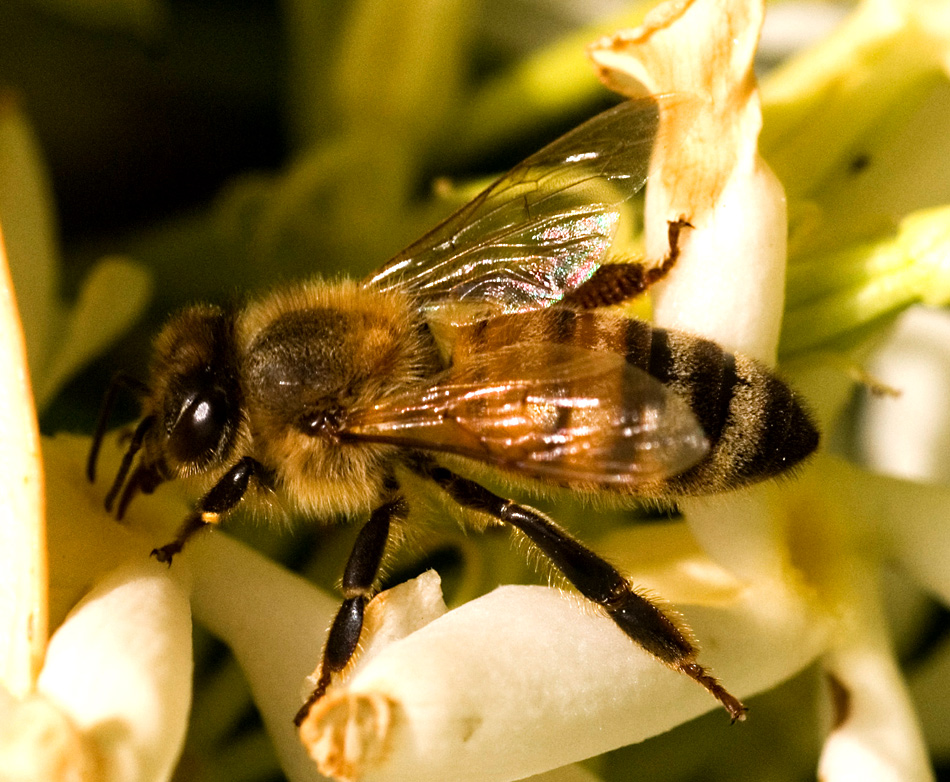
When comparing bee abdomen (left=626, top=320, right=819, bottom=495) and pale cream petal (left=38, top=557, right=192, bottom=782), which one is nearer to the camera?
pale cream petal (left=38, top=557, right=192, bottom=782)

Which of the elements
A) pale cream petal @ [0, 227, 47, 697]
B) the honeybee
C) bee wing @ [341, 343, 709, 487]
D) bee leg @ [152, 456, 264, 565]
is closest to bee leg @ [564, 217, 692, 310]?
the honeybee

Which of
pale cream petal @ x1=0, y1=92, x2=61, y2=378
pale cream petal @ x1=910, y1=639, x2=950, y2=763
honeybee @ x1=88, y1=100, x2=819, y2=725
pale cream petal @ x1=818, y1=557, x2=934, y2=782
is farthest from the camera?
pale cream petal @ x1=910, y1=639, x2=950, y2=763

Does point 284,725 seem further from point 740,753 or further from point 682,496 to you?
point 740,753

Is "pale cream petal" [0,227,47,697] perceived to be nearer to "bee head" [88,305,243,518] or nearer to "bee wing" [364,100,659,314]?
"bee head" [88,305,243,518]

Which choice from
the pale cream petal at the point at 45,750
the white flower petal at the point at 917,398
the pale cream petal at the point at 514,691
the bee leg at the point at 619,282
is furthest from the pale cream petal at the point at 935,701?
the pale cream petal at the point at 45,750

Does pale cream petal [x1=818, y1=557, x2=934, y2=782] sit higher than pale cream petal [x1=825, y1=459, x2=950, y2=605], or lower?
lower
